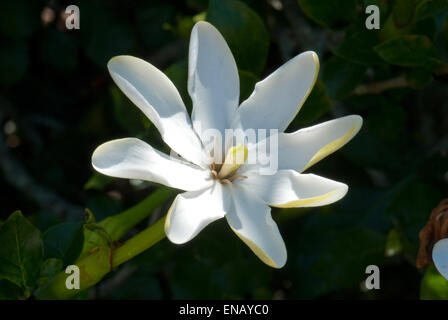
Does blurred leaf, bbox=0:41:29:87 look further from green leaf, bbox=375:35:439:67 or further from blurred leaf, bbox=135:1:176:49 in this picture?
green leaf, bbox=375:35:439:67

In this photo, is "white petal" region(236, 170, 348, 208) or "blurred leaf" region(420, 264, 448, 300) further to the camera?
"blurred leaf" region(420, 264, 448, 300)

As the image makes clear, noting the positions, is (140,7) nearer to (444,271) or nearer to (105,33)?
(105,33)

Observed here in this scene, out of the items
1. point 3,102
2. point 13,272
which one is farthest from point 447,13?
point 3,102

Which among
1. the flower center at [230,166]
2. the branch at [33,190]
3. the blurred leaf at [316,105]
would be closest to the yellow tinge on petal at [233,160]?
the flower center at [230,166]

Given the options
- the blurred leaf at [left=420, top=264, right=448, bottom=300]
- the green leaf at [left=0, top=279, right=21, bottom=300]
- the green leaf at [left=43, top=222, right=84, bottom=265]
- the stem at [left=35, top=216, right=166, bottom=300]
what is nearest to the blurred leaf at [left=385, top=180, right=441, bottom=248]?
the blurred leaf at [left=420, top=264, right=448, bottom=300]

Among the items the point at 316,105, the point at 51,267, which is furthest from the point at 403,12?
the point at 51,267

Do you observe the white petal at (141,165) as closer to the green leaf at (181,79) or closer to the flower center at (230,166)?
the flower center at (230,166)
